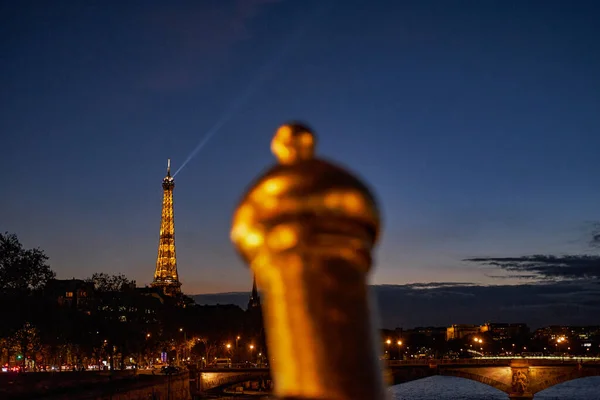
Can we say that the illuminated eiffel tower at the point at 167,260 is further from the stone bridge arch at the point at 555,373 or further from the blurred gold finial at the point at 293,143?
the blurred gold finial at the point at 293,143

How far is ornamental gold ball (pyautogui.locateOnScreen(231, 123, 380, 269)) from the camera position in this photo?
310cm

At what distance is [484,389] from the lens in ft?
376

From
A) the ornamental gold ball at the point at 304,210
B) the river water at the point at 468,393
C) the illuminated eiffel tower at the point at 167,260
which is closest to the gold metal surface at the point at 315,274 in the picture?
the ornamental gold ball at the point at 304,210

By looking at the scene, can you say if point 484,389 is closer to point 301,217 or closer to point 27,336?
point 27,336

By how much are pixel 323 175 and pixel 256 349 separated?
5315 inches

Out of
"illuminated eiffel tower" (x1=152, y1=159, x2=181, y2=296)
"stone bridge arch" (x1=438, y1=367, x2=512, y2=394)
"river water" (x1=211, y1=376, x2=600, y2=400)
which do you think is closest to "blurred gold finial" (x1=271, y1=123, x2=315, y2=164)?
"stone bridge arch" (x1=438, y1=367, x2=512, y2=394)

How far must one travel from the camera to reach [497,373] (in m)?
79.9

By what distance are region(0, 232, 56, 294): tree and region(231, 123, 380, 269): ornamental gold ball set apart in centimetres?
4978

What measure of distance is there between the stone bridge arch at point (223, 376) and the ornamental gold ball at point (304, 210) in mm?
79787

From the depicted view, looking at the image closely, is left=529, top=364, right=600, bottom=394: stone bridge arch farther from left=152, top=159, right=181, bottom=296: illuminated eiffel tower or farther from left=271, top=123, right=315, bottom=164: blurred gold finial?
left=152, top=159, right=181, bottom=296: illuminated eiffel tower

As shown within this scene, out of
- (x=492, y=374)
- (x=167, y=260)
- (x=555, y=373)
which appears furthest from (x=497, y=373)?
(x=167, y=260)

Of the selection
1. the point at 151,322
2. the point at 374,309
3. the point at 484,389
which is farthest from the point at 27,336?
the point at 484,389

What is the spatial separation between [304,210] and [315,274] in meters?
0.30

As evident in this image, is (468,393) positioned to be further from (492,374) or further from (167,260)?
(167,260)
